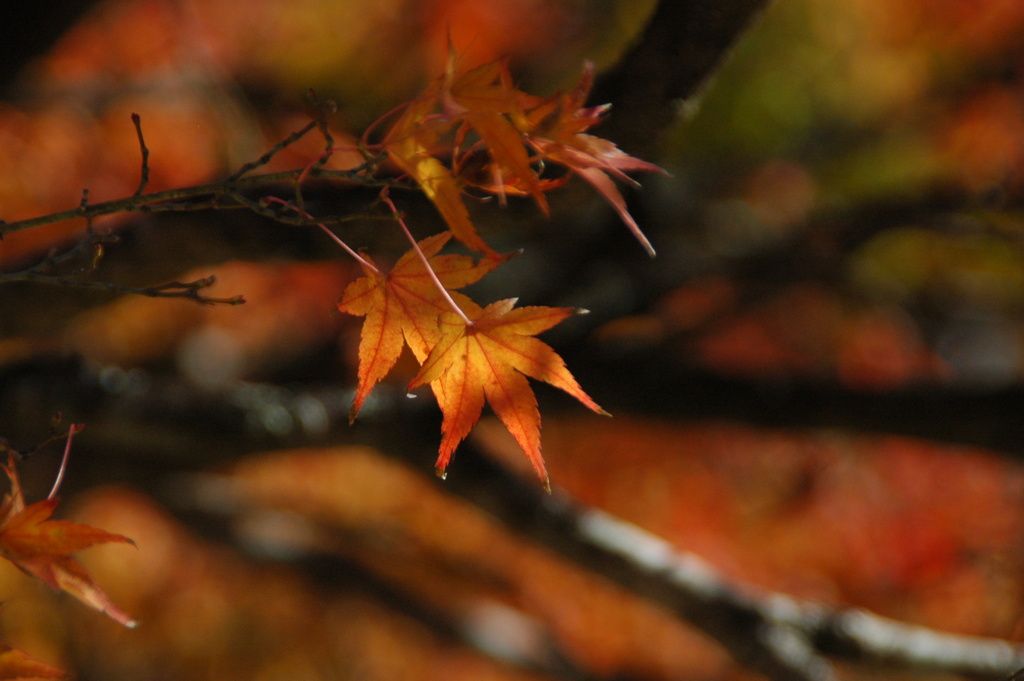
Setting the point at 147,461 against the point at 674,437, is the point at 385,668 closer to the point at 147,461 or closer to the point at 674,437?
the point at 147,461

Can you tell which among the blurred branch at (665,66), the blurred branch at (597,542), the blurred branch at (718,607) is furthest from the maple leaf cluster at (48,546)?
the blurred branch at (718,607)

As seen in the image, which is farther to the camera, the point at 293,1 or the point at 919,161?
the point at 919,161

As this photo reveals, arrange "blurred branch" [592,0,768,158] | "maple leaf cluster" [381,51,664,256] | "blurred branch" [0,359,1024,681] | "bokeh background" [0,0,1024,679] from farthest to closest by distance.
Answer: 1. "bokeh background" [0,0,1024,679]
2. "blurred branch" [0,359,1024,681]
3. "blurred branch" [592,0,768,158]
4. "maple leaf cluster" [381,51,664,256]

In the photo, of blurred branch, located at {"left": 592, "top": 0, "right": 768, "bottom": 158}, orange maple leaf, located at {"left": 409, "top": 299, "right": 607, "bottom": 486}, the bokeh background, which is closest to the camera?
orange maple leaf, located at {"left": 409, "top": 299, "right": 607, "bottom": 486}

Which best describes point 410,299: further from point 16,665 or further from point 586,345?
point 586,345

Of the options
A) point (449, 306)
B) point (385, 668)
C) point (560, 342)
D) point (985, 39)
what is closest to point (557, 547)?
point (560, 342)

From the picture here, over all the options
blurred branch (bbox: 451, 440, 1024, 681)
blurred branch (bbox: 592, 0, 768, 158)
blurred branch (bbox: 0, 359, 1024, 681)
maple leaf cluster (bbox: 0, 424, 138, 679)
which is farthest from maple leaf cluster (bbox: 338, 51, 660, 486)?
blurred branch (bbox: 451, 440, 1024, 681)

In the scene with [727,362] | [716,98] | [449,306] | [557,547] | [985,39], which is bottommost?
[727,362]

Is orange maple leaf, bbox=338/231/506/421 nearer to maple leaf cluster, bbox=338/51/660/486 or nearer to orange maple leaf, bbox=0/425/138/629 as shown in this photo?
maple leaf cluster, bbox=338/51/660/486
